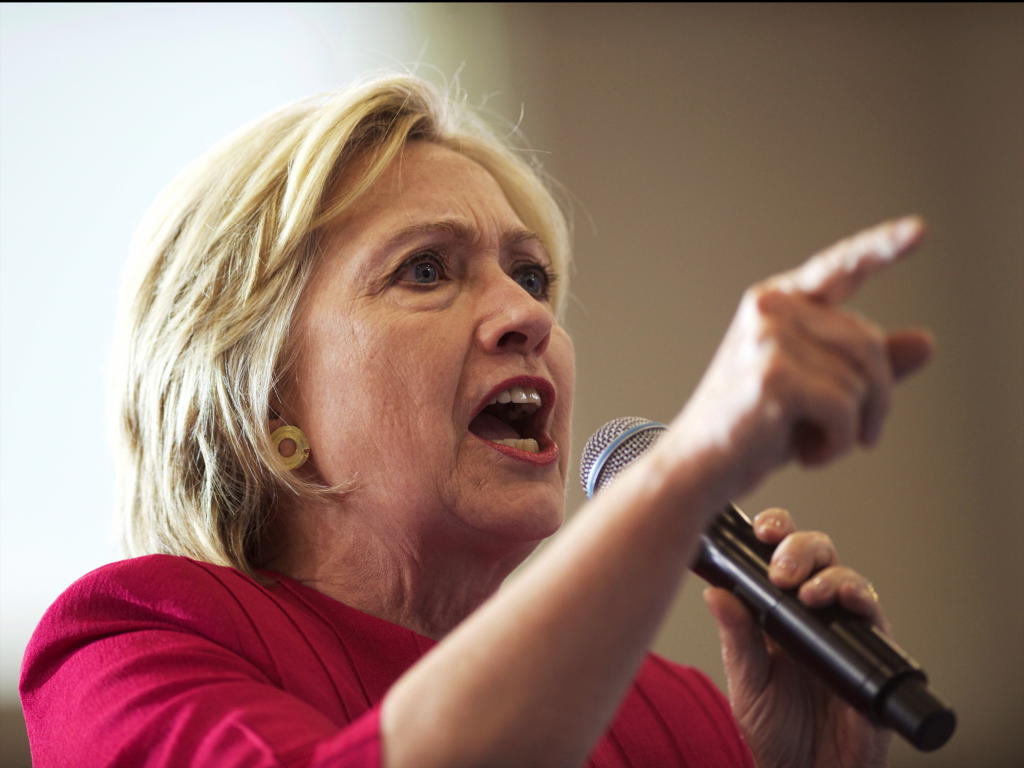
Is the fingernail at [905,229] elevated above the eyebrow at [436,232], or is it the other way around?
the fingernail at [905,229]

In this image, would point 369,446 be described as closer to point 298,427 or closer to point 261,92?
point 298,427

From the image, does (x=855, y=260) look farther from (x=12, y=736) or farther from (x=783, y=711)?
(x=12, y=736)

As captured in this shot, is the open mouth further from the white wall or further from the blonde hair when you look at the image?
the white wall

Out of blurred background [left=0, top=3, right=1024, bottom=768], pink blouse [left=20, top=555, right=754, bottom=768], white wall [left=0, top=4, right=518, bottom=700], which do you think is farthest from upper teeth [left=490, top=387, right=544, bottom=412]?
blurred background [left=0, top=3, right=1024, bottom=768]

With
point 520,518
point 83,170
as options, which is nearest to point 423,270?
point 520,518

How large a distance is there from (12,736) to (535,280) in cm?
139

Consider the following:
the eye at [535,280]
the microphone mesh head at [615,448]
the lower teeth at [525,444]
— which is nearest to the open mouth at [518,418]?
the lower teeth at [525,444]

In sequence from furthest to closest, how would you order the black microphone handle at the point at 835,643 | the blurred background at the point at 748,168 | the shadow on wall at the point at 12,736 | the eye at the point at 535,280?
the blurred background at the point at 748,168, the shadow on wall at the point at 12,736, the eye at the point at 535,280, the black microphone handle at the point at 835,643

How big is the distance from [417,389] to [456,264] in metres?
0.25

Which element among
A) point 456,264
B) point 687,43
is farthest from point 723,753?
point 687,43

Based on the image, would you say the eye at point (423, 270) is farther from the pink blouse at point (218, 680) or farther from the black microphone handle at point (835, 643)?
the black microphone handle at point (835, 643)

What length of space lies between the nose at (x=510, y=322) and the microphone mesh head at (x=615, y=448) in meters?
0.22

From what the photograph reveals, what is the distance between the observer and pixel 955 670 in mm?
2564

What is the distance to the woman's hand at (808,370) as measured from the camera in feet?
1.87
